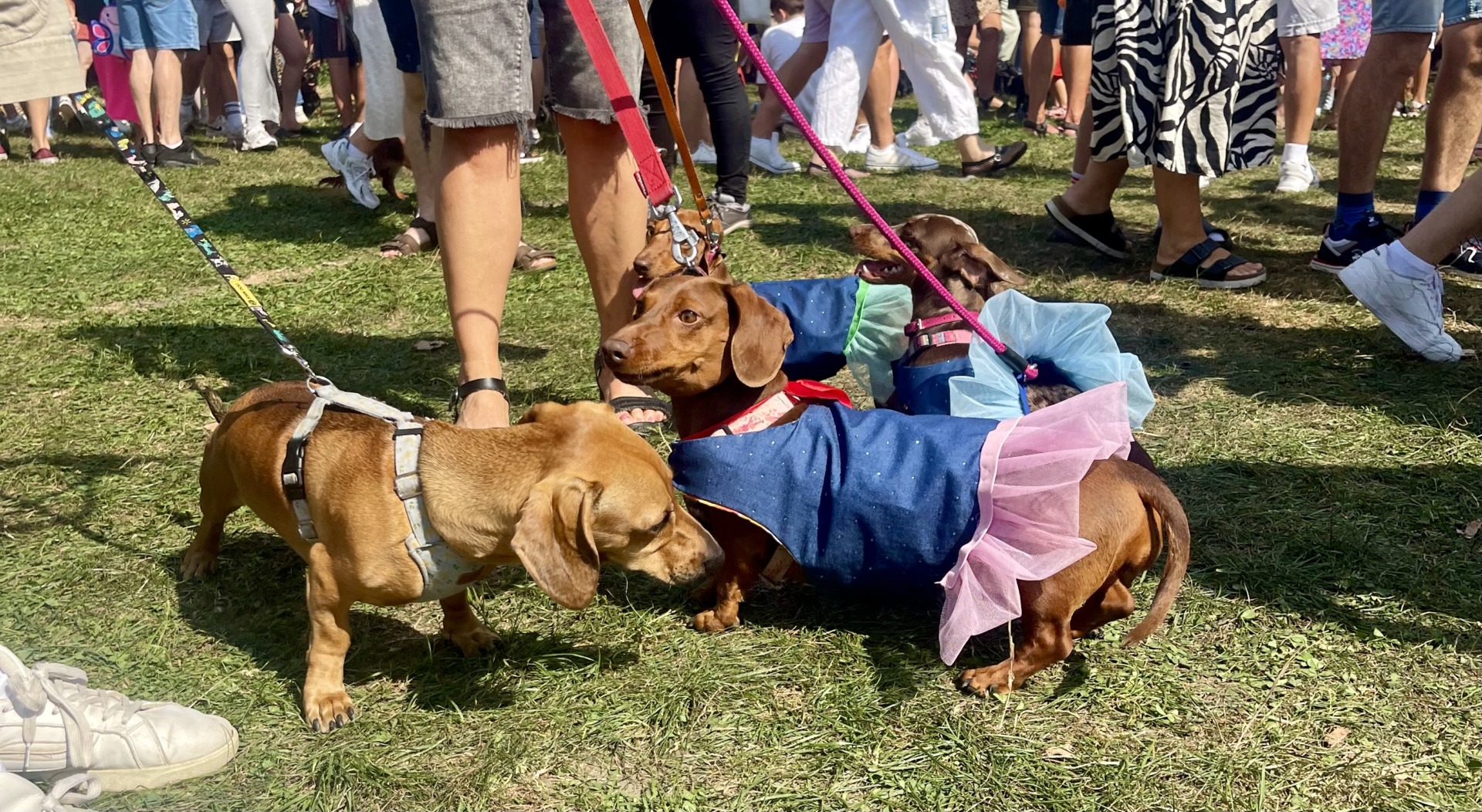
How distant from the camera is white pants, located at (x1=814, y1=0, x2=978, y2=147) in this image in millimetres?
8203

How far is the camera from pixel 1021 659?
2861 mm

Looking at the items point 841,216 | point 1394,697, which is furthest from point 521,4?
point 841,216

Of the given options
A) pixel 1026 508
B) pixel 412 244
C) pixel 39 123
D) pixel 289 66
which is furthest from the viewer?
pixel 289 66

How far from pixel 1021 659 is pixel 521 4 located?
2397 millimetres

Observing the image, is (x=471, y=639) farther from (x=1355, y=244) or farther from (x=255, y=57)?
Result: (x=255, y=57)

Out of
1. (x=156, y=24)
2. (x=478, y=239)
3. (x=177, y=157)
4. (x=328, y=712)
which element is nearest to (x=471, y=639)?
(x=328, y=712)

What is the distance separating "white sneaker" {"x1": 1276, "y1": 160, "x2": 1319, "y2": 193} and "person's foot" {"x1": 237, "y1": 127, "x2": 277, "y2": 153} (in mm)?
9334

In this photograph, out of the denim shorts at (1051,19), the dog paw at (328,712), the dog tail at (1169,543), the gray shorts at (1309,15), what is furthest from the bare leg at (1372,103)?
the denim shorts at (1051,19)

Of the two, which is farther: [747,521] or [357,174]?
[357,174]

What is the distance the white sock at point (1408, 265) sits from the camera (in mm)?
4574

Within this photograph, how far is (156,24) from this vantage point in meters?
10.1

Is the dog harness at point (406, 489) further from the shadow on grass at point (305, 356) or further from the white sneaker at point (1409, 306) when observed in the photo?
the white sneaker at point (1409, 306)

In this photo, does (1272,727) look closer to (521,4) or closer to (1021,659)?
(1021,659)

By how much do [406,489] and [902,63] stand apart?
6.81 meters
